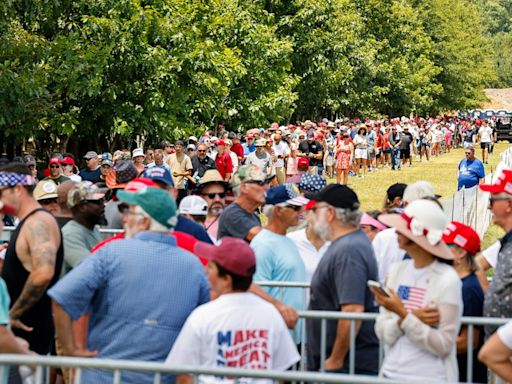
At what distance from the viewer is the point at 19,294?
274 inches

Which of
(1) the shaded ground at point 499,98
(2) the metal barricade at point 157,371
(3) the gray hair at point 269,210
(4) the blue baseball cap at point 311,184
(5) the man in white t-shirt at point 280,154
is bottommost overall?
(2) the metal barricade at point 157,371

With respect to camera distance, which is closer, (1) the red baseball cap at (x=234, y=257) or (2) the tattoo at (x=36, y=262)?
(1) the red baseball cap at (x=234, y=257)

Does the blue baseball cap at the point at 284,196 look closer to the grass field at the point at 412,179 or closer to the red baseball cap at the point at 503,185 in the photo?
the red baseball cap at the point at 503,185

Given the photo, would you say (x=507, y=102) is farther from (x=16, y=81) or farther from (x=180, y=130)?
(x=16, y=81)

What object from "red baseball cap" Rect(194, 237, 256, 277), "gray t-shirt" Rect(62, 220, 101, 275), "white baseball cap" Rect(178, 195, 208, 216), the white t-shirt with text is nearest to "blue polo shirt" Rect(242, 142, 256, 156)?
"white baseball cap" Rect(178, 195, 208, 216)

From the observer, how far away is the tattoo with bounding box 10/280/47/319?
265 inches

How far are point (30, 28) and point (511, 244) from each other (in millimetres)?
18700

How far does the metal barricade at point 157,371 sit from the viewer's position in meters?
4.87

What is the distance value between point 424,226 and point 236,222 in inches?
121

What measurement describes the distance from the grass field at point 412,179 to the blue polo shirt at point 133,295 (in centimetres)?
1412

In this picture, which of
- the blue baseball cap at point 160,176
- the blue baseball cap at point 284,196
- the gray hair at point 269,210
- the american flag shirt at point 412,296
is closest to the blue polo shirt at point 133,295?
the american flag shirt at point 412,296

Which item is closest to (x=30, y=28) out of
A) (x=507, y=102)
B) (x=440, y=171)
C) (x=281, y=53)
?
(x=281, y=53)

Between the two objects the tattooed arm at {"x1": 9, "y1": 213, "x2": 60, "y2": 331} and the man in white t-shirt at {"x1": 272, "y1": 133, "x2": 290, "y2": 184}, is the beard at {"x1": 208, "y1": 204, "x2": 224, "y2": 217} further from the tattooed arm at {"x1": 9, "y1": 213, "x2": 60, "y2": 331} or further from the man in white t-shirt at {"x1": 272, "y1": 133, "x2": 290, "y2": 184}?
the man in white t-shirt at {"x1": 272, "y1": 133, "x2": 290, "y2": 184}

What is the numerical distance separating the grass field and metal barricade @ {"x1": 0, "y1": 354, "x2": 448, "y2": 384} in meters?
14.7
